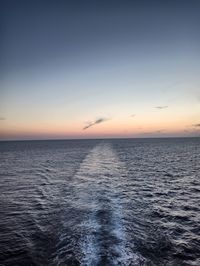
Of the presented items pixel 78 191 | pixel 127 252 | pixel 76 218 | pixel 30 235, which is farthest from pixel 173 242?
pixel 78 191

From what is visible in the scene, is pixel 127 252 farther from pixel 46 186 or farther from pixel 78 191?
pixel 46 186

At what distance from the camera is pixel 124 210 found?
18.0 m

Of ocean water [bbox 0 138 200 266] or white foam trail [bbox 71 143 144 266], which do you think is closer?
white foam trail [bbox 71 143 144 266]

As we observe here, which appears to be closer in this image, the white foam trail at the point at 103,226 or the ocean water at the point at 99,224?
the white foam trail at the point at 103,226

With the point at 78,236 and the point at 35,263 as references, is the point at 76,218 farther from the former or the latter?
the point at 35,263

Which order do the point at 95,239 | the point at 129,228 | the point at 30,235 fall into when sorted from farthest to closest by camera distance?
the point at 129,228 < the point at 30,235 < the point at 95,239

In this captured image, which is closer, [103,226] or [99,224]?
[103,226]

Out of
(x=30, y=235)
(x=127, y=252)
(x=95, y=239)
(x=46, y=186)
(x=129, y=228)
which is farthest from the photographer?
(x=46, y=186)

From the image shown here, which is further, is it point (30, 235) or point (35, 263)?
point (30, 235)

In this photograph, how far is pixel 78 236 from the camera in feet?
43.3

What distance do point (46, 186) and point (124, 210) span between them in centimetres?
1198

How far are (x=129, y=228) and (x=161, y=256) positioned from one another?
3572 mm

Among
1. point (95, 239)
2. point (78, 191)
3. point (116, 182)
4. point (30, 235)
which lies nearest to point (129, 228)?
point (95, 239)

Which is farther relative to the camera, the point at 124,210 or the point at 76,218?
the point at 124,210
